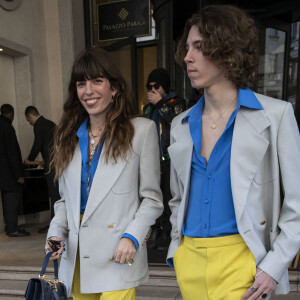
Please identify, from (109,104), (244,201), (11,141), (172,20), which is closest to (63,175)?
(109,104)

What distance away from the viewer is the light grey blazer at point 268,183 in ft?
3.51

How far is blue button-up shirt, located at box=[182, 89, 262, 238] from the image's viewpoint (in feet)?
3.77

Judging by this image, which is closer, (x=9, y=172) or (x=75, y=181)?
(x=75, y=181)

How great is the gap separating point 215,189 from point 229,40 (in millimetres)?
532

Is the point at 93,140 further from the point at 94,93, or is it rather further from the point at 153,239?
the point at 153,239

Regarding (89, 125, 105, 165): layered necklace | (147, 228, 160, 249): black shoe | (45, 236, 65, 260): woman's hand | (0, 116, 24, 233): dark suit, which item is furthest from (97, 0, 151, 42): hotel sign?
(45, 236, 65, 260): woman's hand

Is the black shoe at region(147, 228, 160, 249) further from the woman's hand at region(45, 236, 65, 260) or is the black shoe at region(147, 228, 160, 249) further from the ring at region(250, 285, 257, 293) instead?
the ring at region(250, 285, 257, 293)

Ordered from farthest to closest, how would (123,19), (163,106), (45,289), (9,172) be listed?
(123,19), (9,172), (163,106), (45,289)

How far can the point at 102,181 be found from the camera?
1442 millimetres

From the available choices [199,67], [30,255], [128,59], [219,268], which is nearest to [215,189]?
[219,268]

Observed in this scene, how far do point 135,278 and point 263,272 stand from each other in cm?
65

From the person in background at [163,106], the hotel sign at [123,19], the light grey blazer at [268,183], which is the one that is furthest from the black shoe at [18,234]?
the light grey blazer at [268,183]

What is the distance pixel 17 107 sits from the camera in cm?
577

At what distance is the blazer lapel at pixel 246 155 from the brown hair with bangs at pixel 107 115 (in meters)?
0.55
